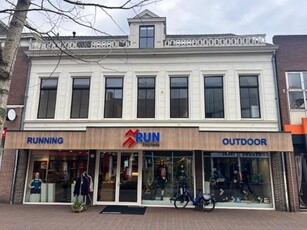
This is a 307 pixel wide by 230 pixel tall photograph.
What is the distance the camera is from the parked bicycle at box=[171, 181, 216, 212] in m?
10.6

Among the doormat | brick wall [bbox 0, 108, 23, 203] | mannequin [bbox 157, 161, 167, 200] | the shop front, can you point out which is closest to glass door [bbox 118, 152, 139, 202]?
the shop front

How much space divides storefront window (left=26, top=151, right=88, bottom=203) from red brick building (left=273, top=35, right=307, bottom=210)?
969cm

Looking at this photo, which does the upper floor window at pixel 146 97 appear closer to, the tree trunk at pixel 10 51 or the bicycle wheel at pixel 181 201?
the bicycle wheel at pixel 181 201

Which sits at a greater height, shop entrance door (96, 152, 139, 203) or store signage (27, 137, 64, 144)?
store signage (27, 137, 64, 144)

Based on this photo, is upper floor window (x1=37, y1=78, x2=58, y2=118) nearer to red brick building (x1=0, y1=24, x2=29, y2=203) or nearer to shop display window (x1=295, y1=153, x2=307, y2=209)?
red brick building (x1=0, y1=24, x2=29, y2=203)

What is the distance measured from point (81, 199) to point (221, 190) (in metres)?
6.66

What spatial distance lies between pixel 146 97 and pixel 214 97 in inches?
134

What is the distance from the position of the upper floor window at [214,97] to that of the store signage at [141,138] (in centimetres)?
301

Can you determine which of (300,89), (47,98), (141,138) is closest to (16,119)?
(47,98)

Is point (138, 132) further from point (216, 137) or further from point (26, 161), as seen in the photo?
point (26, 161)

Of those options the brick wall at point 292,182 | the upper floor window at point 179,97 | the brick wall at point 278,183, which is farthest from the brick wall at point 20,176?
the brick wall at point 292,182

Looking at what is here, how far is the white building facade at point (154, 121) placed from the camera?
1099 centimetres

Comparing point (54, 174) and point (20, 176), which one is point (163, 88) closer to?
point (54, 174)

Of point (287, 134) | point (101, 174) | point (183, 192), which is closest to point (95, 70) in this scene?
point (101, 174)
